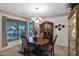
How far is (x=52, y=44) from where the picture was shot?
2.05m

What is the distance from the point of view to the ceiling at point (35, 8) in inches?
79.4

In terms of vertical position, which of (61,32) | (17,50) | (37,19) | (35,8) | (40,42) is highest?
(35,8)

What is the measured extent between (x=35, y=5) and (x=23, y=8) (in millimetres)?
220

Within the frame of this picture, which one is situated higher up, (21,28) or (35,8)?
(35,8)

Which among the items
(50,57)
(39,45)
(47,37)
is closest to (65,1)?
(47,37)

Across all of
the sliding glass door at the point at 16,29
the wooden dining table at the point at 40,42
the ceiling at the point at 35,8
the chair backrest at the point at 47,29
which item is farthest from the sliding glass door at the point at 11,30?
the chair backrest at the point at 47,29

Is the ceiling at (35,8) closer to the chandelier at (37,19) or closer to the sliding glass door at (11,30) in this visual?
the chandelier at (37,19)

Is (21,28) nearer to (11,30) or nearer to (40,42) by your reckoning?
(11,30)

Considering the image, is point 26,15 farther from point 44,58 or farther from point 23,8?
point 44,58

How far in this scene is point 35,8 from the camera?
202cm

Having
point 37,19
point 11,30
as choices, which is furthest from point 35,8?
point 11,30

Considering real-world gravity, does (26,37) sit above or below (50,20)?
Answer: below

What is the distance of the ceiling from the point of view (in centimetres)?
202

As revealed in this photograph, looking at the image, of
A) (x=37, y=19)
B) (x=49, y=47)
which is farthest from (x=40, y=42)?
(x=37, y=19)
